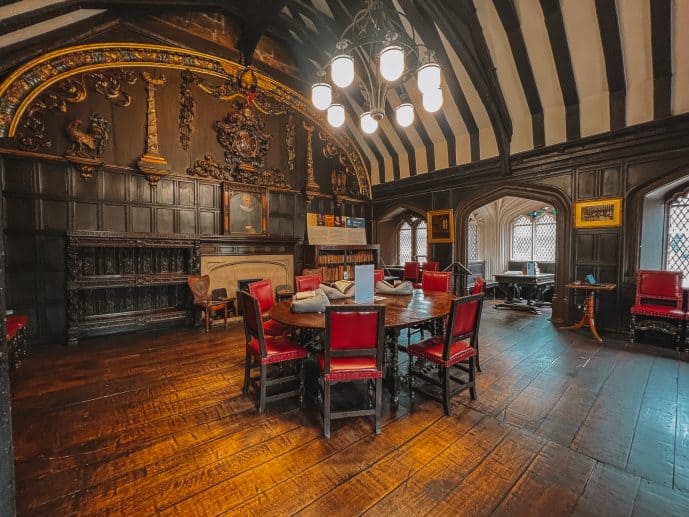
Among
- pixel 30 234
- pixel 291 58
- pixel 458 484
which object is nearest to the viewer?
pixel 458 484

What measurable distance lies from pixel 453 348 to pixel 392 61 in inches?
105

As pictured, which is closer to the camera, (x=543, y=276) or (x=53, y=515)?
(x=53, y=515)

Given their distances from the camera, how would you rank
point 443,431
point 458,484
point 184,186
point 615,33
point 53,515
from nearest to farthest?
point 53,515, point 458,484, point 443,431, point 615,33, point 184,186

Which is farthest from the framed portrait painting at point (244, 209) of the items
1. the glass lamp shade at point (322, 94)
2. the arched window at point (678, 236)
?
the arched window at point (678, 236)

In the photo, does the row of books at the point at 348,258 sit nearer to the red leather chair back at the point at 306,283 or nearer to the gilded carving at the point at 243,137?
the gilded carving at the point at 243,137

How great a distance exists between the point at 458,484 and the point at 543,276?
657 cm

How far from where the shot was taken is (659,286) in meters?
4.41

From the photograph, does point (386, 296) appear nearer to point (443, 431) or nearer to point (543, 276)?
point (443, 431)

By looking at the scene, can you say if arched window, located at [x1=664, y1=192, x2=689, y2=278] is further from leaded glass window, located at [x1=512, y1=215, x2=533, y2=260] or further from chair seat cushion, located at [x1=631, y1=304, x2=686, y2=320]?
leaded glass window, located at [x1=512, y1=215, x2=533, y2=260]

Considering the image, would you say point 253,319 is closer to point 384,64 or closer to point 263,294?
point 263,294

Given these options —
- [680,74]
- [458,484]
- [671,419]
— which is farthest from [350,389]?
[680,74]

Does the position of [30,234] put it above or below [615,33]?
below

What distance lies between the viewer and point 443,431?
2330 millimetres

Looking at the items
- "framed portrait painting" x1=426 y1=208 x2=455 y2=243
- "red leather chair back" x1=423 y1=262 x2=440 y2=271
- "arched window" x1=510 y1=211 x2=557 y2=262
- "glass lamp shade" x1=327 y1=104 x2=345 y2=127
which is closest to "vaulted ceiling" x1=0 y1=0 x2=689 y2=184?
"glass lamp shade" x1=327 y1=104 x2=345 y2=127
